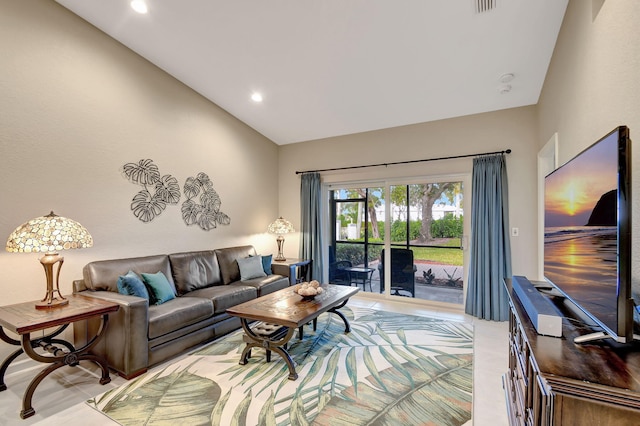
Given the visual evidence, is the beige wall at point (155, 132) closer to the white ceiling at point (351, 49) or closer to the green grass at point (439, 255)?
the white ceiling at point (351, 49)

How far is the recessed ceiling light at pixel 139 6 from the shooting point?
2.90m

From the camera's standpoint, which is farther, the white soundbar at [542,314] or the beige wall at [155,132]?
the beige wall at [155,132]

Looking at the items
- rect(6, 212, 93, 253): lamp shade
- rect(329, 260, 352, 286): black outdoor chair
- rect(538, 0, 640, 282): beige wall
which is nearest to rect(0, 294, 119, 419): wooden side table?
rect(6, 212, 93, 253): lamp shade

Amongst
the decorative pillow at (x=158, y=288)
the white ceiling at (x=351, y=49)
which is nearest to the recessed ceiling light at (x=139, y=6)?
the white ceiling at (x=351, y=49)

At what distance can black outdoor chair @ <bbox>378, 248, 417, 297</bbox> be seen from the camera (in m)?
4.72

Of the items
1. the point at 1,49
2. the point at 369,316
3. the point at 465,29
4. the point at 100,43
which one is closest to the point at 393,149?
the point at 465,29

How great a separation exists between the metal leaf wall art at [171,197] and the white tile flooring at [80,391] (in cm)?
173

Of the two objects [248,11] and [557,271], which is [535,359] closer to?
[557,271]

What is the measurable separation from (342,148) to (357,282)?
2.39 m

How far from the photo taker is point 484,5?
8.16ft

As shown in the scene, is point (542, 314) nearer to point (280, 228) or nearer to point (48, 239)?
point (48, 239)

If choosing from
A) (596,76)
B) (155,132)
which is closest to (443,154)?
(596,76)

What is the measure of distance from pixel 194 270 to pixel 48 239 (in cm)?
175

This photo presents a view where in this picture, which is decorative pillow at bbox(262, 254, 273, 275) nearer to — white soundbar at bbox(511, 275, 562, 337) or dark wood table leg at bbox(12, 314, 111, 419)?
dark wood table leg at bbox(12, 314, 111, 419)
